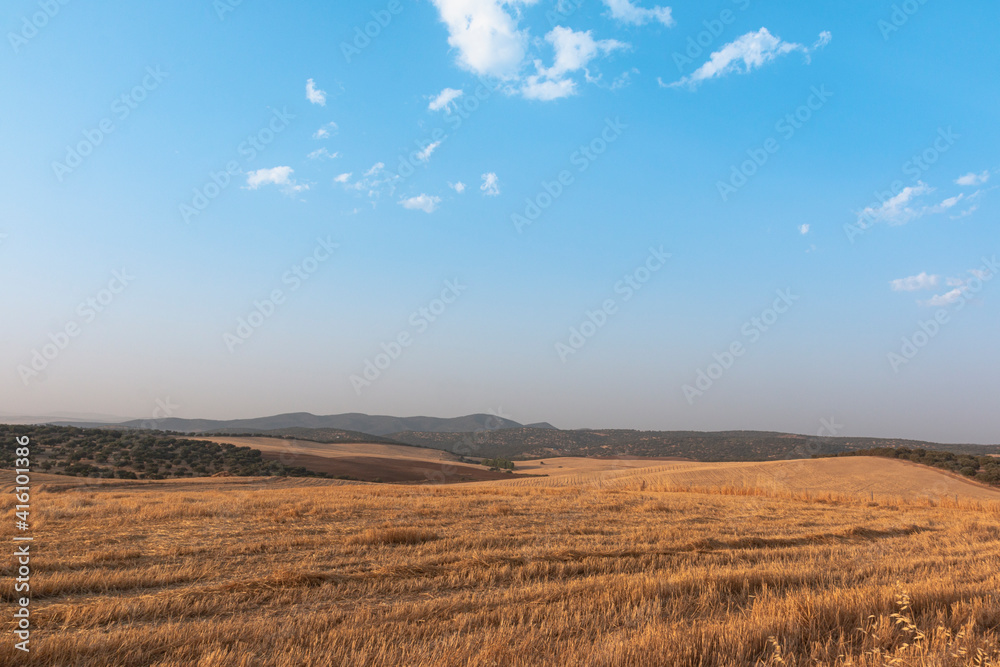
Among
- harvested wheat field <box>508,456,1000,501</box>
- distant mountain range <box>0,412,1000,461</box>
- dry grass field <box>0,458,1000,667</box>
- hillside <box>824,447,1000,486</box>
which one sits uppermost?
dry grass field <box>0,458,1000,667</box>

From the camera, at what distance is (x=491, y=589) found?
27.7ft

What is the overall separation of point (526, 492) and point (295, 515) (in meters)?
15.6

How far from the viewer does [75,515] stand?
15305mm

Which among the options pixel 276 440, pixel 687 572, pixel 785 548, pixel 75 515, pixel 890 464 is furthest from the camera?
pixel 276 440

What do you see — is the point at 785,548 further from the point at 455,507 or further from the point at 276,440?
the point at 276,440

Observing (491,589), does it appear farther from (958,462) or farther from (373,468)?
(958,462)

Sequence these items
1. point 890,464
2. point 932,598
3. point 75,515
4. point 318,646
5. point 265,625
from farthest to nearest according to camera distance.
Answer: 1. point 890,464
2. point 75,515
3. point 932,598
4. point 265,625
5. point 318,646

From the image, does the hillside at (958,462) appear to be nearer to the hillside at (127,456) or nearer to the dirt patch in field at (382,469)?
the dirt patch in field at (382,469)

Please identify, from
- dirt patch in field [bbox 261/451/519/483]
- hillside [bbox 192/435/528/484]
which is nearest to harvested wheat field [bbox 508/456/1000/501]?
dirt patch in field [bbox 261/451/519/483]

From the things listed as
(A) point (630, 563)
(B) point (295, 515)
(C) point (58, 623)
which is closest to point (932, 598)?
(A) point (630, 563)

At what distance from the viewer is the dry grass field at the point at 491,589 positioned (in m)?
5.34

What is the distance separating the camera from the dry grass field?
5.34 m

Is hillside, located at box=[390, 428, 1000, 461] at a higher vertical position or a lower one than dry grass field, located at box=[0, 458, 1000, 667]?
lower

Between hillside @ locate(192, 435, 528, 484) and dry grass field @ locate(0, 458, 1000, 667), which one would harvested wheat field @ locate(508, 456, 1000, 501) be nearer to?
hillside @ locate(192, 435, 528, 484)
